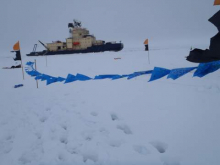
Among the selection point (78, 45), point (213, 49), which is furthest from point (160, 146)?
point (78, 45)

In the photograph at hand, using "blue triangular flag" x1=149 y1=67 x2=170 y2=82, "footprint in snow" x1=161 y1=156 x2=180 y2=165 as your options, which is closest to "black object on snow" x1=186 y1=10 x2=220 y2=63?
"blue triangular flag" x1=149 y1=67 x2=170 y2=82

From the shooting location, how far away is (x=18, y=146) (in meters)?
2.65

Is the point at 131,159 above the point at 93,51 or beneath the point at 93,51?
beneath

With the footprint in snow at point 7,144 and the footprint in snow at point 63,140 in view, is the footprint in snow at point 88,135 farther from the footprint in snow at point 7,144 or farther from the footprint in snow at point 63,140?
the footprint in snow at point 7,144

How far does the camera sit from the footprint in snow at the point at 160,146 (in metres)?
2.39

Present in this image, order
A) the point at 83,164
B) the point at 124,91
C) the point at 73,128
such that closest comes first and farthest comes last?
the point at 83,164 < the point at 73,128 < the point at 124,91

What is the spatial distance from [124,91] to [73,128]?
2.57 m

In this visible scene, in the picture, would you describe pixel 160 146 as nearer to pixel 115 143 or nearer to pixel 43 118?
pixel 115 143

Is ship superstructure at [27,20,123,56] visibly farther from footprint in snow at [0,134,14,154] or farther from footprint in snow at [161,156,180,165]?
footprint in snow at [161,156,180,165]

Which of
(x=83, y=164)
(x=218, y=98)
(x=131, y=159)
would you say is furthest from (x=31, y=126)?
(x=218, y=98)

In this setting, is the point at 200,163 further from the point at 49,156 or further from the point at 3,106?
the point at 3,106

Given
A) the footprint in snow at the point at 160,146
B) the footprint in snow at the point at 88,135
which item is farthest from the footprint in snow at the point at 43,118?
the footprint in snow at the point at 160,146

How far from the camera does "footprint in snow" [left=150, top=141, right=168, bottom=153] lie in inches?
94.0

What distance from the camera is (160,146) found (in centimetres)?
246
